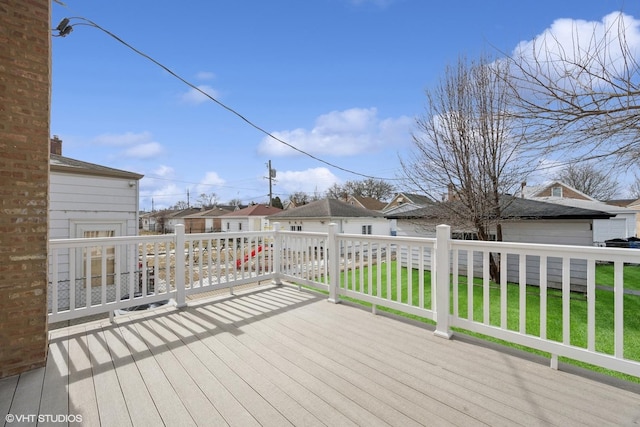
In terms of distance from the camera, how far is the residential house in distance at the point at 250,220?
90.0 feet

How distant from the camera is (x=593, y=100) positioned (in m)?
3.15

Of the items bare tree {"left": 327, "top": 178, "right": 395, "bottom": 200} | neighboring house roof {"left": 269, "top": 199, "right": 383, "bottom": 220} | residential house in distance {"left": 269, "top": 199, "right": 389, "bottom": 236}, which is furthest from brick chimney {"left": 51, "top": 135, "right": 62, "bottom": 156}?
bare tree {"left": 327, "top": 178, "right": 395, "bottom": 200}

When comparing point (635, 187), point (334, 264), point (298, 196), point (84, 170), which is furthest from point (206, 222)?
point (635, 187)

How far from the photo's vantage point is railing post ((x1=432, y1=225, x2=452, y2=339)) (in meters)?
2.78

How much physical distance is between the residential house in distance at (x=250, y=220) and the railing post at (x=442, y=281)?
79.4 ft

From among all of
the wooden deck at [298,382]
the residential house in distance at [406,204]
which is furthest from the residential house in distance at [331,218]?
the wooden deck at [298,382]

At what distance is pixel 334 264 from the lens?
3.87 metres

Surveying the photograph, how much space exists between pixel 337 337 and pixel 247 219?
2590 centimetres

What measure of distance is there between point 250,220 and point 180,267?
2415 cm

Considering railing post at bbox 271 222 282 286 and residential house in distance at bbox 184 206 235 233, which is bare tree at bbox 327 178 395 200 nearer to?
residential house in distance at bbox 184 206 235 233

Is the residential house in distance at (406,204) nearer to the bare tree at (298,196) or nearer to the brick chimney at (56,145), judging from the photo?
the brick chimney at (56,145)

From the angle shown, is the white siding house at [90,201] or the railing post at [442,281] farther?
the white siding house at [90,201]

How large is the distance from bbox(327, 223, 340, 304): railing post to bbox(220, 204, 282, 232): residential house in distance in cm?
2289

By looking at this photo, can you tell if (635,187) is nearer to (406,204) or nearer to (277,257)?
(406,204)
